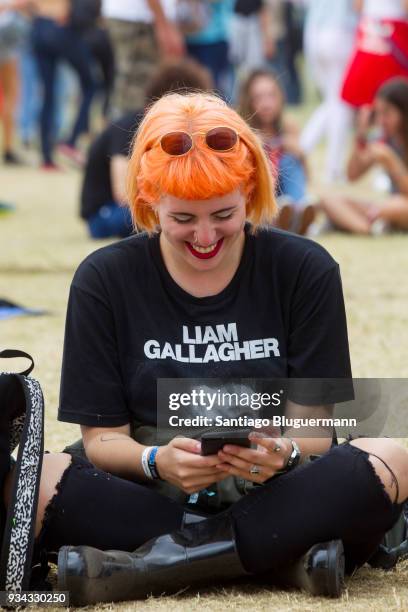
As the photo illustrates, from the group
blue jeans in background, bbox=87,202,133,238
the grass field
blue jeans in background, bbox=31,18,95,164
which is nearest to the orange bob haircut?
the grass field

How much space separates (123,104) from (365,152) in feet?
11.3

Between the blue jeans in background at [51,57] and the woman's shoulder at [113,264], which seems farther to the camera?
the blue jeans in background at [51,57]

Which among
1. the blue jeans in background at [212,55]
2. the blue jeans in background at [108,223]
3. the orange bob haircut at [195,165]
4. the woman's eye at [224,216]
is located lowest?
the woman's eye at [224,216]

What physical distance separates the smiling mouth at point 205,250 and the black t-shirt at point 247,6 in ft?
41.8

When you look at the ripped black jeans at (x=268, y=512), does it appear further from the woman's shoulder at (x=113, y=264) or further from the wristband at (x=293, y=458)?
the woman's shoulder at (x=113, y=264)

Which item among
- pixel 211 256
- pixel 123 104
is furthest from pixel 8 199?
pixel 211 256

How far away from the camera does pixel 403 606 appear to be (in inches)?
114

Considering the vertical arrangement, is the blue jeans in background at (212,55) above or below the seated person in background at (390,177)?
above

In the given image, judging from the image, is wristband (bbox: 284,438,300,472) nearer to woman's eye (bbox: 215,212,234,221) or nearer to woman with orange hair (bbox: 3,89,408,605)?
woman with orange hair (bbox: 3,89,408,605)

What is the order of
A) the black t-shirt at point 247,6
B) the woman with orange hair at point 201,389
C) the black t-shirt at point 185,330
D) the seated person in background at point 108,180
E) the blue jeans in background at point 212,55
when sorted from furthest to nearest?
the black t-shirt at point 247,6 → the blue jeans in background at point 212,55 → the seated person in background at point 108,180 → the black t-shirt at point 185,330 → the woman with orange hair at point 201,389

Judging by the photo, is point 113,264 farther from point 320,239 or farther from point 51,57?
point 51,57

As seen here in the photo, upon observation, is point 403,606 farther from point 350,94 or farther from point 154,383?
point 350,94

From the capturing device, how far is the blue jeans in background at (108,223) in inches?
349

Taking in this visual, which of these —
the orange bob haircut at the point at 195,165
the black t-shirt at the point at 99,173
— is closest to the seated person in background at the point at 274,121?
the black t-shirt at the point at 99,173
